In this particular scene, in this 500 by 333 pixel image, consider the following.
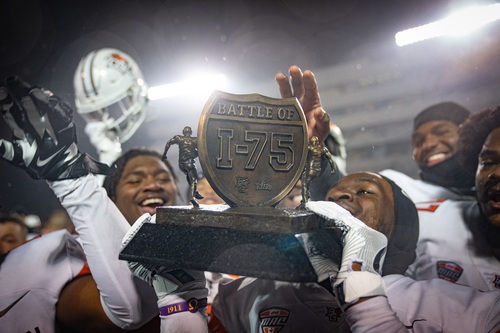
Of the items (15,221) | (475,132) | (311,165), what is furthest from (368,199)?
(15,221)

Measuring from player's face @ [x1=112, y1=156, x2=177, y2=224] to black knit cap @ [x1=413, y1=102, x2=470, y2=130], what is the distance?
187cm

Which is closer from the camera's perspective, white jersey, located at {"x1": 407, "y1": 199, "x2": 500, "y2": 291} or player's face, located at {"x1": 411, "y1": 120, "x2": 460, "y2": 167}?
white jersey, located at {"x1": 407, "y1": 199, "x2": 500, "y2": 291}

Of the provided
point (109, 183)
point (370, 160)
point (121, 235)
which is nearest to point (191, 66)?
point (109, 183)

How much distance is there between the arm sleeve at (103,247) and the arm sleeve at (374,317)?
90 cm

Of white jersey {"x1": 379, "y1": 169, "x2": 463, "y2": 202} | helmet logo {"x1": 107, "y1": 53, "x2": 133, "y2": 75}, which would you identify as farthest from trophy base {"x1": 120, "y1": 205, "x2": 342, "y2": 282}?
helmet logo {"x1": 107, "y1": 53, "x2": 133, "y2": 75}

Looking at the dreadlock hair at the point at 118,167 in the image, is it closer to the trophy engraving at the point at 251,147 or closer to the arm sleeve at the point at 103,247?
the arm sleeve at the point at 103,247

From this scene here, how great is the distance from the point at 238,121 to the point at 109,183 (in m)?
1.19

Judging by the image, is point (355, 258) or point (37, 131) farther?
point (37, 131)

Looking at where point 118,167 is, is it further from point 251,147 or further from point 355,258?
point 355,258

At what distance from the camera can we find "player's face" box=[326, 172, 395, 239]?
5.40 ft

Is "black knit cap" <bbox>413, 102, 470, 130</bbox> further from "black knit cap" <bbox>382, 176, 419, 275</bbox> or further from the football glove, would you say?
the football glove

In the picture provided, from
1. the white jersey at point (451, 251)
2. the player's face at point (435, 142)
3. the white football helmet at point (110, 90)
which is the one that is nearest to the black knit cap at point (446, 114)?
the player's face at point (435, 142)

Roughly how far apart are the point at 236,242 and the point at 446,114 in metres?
2.19

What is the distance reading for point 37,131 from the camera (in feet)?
5.10
